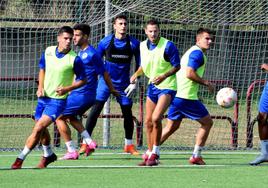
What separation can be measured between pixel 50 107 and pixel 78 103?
1777mm

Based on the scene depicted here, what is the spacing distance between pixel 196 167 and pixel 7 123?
26.7 feet

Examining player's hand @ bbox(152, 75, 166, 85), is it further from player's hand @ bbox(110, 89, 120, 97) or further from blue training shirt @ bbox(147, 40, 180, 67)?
player's hand @ bbox(110, 89, 120, 97)

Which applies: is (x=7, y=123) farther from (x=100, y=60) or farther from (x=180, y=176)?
(x=180, y=176)

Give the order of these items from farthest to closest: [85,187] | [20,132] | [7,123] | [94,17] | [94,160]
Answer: [7,123] < [20,132] < [94,17] < [94,160] < [85,187]

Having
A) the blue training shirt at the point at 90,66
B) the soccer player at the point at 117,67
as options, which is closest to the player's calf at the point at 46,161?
the blue training shirt at the point at 90,66

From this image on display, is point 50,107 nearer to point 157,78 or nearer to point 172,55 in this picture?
point 157,78

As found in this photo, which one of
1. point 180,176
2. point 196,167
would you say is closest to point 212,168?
point 196,167

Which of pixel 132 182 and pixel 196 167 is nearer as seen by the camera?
pixel 132 182

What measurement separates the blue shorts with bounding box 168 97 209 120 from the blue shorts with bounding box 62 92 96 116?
1431 millimetres

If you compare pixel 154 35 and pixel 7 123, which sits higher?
pixel 154 35

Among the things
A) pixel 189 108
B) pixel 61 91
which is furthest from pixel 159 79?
pixel 61 91

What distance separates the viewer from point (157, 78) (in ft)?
40.6

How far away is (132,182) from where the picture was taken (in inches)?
409

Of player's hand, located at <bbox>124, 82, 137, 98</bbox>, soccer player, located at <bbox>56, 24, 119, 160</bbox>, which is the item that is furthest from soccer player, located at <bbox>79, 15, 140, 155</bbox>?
soccer player, located at <bbox>56, 24, 119, 160</bbox>
